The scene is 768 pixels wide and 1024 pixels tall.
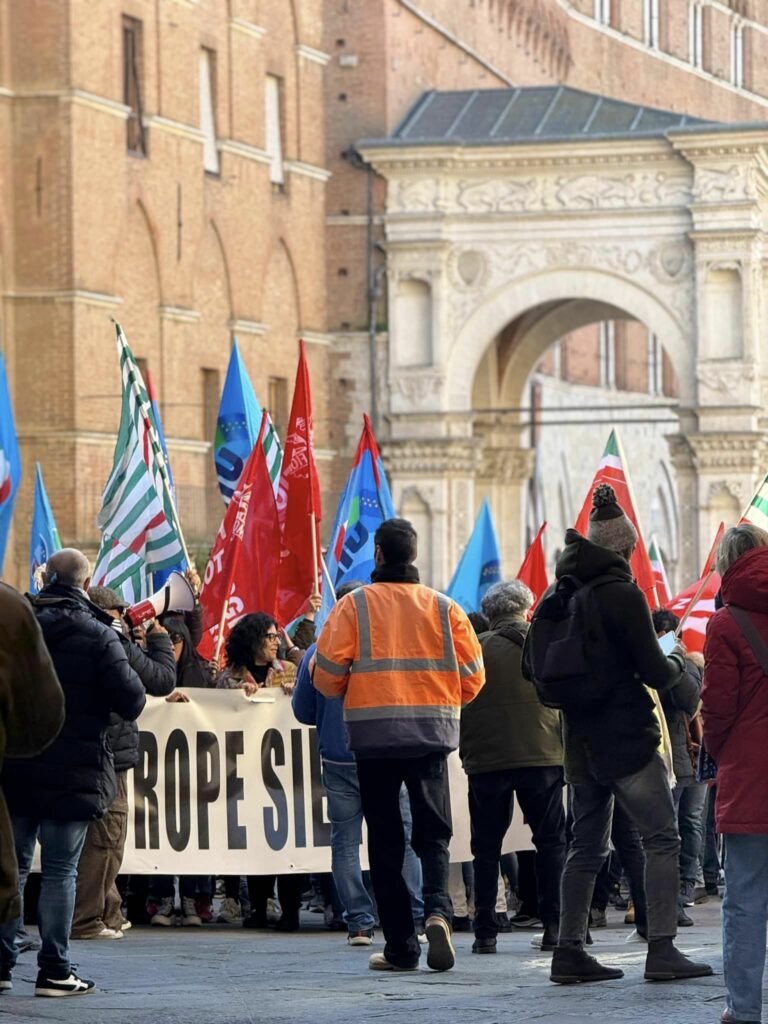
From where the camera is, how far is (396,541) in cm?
1057

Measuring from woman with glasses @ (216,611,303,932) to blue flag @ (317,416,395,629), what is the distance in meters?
4.19

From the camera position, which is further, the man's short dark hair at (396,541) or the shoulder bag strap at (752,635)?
the man's short dark hair at (396,541)

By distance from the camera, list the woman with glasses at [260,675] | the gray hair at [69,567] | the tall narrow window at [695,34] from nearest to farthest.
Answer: the gray hair at [69,567]
the woman with glasses at [260,675]
the tall narrow window at [695,34]

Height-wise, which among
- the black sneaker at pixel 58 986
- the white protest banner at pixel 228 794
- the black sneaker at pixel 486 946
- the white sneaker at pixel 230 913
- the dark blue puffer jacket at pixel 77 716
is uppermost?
the dark blue puffer jacket at pixel 77 716

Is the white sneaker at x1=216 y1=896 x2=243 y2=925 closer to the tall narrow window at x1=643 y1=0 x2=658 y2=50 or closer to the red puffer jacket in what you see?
the red puffer jacket

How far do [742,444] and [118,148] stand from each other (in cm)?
1034

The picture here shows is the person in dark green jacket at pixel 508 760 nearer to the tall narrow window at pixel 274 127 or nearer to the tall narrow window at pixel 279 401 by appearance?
the tall narrow window at pixel 279 401

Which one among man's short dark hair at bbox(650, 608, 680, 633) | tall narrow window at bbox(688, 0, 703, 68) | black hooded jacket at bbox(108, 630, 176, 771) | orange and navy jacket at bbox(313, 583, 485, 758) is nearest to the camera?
orange and navy jacket at bbox(313, 583, 485, 758)

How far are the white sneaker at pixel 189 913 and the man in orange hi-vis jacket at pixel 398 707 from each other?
2.95 metres

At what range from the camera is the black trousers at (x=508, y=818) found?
11.5 meters

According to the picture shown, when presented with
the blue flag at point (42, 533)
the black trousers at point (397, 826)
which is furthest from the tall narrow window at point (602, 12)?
the black trousers at point (397, 826)

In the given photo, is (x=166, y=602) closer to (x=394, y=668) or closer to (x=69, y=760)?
(x=394, y=668)

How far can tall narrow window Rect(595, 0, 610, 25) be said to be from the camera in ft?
197

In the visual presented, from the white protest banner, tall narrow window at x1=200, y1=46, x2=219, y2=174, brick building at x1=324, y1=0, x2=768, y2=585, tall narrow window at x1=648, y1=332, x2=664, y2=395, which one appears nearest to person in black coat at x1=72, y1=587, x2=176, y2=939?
the white protest banner
